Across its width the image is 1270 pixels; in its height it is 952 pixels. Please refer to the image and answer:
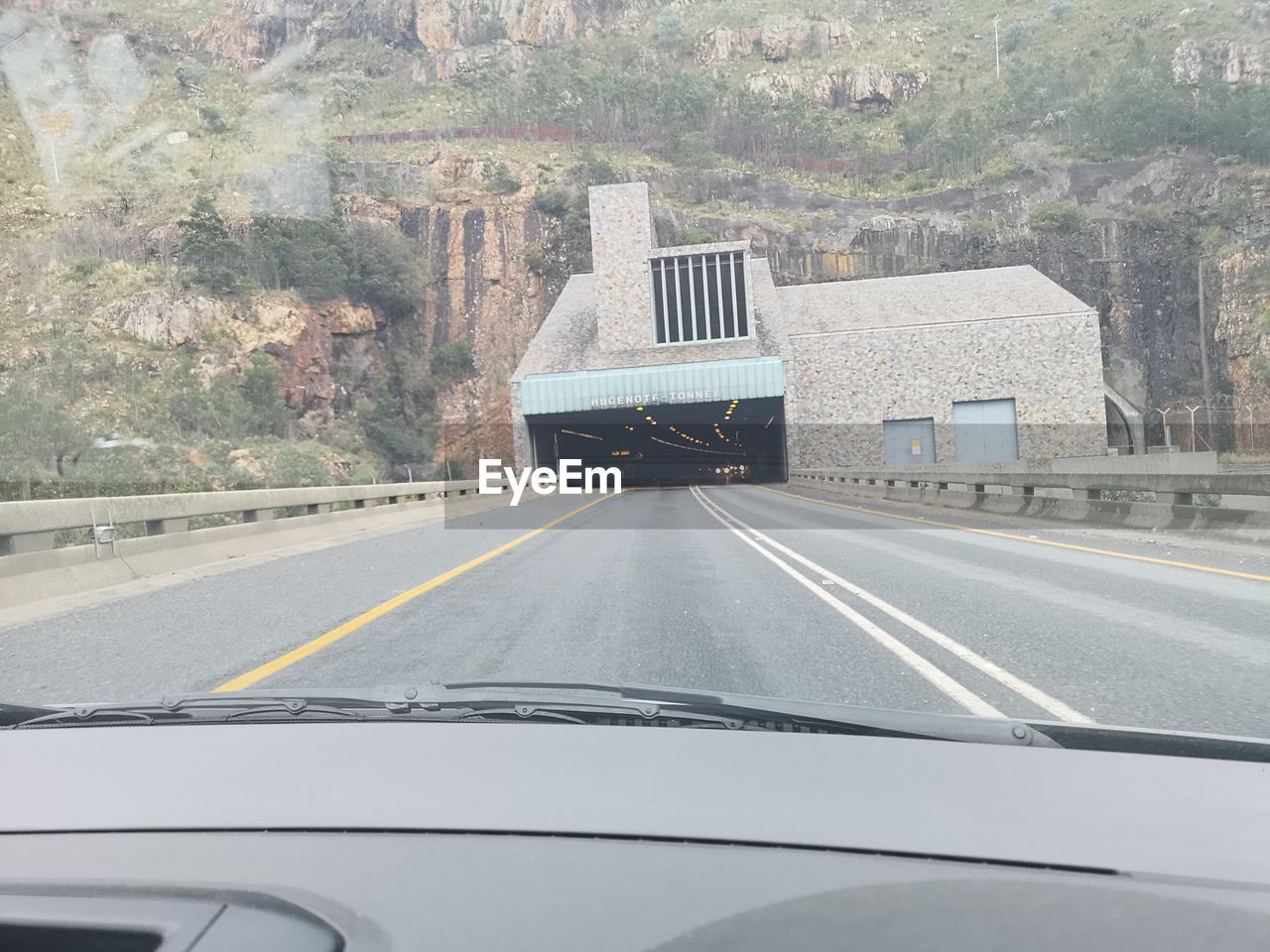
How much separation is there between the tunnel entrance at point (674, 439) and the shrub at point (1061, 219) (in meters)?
33.5

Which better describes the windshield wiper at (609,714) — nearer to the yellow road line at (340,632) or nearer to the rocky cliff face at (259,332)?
the yellow road line at (340,632)

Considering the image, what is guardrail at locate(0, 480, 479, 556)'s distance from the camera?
865cm

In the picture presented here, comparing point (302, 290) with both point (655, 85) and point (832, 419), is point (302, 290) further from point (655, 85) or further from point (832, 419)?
point (655, 85)

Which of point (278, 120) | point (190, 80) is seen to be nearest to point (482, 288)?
point (278, 120)

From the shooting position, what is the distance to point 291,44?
114188mm

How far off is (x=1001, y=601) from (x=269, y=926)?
7.99 meters

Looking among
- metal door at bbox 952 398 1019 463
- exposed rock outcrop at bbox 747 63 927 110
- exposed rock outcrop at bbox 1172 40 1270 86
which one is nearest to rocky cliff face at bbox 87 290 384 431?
metal door at bbox 952 398 1019 463

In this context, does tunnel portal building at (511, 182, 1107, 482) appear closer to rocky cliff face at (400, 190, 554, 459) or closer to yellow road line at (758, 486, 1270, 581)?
rocky cliff face at (400, 190, 554, 459)

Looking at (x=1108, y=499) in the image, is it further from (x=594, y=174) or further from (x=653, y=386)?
(x=594, y=174)

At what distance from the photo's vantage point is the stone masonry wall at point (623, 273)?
55.7 meters

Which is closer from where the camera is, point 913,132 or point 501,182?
point 501,182

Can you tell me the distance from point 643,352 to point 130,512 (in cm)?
4561

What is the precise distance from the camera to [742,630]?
7.27m

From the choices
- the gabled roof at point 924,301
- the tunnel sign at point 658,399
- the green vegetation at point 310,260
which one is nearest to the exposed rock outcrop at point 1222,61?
the gabled roof at point 924,301
